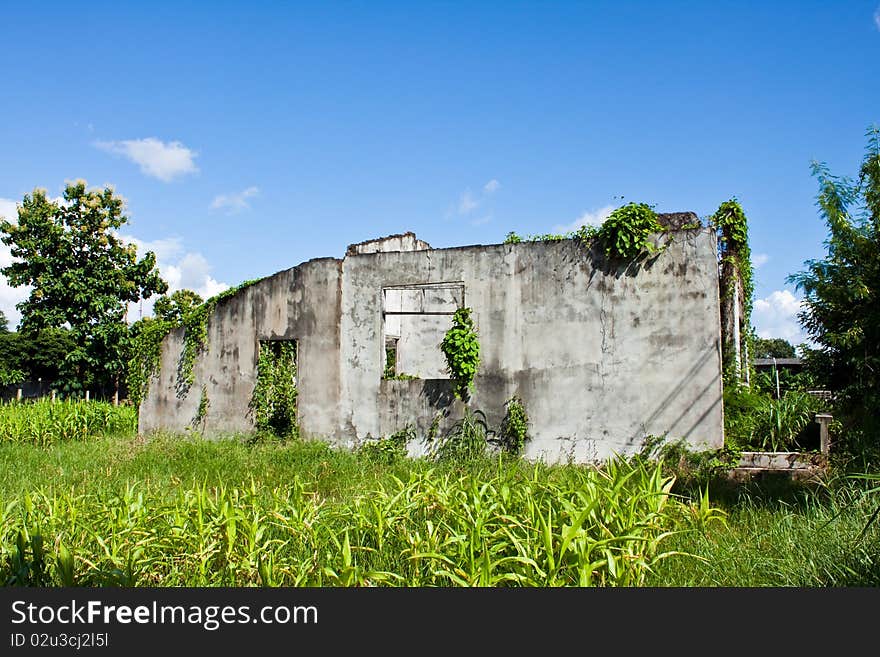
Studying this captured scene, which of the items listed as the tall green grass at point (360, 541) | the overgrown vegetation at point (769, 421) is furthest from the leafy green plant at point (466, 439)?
the tall green grass at point (360, 541)

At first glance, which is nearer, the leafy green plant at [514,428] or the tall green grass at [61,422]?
the leafy green plant at [514,428]

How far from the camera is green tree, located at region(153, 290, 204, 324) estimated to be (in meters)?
14.1

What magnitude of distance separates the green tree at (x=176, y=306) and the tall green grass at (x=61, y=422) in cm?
243

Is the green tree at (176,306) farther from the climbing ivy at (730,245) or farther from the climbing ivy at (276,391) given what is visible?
the climbing ivy at (730,245)

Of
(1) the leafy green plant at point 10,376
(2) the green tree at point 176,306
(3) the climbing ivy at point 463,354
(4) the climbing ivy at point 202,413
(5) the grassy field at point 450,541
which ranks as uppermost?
(2) the green tree at point 176,306

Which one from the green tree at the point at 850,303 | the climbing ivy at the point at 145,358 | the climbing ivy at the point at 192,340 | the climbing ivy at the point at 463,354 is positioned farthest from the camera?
the climbing ivy at the point at 145,358

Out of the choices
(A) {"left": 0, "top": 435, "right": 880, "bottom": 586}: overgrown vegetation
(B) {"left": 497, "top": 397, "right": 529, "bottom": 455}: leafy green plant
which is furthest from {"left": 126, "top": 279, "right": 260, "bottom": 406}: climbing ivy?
(A) {"left": 0, "top": 435, "right": 880, "bottom": 586}: overgrown vegetation

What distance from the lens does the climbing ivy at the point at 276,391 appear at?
39.6ft

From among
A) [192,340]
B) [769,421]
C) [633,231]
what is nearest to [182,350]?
[192,340]

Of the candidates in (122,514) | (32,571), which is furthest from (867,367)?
(32,571)

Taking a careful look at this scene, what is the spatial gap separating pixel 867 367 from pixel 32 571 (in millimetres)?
8192

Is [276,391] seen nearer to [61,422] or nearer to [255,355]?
[255,355]

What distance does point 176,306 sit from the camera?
14570mm

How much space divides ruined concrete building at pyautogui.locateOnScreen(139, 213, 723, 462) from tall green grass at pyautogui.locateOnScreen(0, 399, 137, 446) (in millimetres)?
3027
